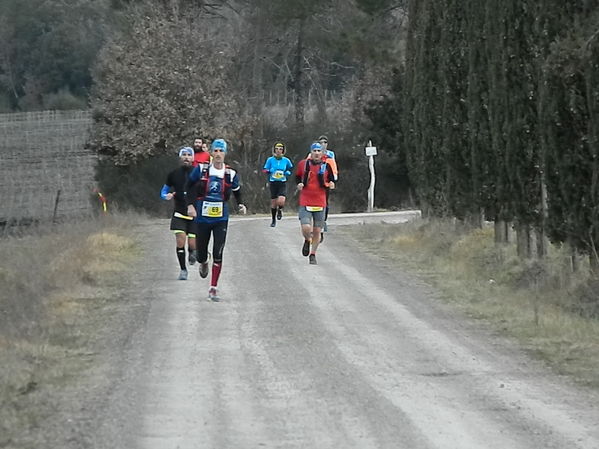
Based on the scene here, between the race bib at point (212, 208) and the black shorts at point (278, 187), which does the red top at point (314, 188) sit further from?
the black shorts at point (278, 187)

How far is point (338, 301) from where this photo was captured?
1474 cm

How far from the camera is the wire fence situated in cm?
4378

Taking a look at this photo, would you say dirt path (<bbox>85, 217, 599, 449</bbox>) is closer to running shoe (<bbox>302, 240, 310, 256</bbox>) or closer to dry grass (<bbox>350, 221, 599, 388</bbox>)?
→ dry grass (<bbox>350, 221, 599, 388</bbox>)

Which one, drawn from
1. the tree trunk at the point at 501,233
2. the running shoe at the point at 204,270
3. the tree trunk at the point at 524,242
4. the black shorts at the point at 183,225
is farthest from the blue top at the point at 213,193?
the tree trunk at the point at 501,233

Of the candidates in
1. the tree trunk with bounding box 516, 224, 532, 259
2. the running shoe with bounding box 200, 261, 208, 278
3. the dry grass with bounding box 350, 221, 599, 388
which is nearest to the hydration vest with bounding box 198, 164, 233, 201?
the running shoe with bounding box 200, 261, 208, 278

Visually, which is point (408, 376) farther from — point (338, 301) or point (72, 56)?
point (72, 56)

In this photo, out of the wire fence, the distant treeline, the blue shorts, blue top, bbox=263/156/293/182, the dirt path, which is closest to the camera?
the dirt path

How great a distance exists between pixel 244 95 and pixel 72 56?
13097 millimetres

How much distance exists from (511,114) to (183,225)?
5.11 m

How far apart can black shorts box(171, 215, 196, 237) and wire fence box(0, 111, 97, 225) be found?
85.9 feet

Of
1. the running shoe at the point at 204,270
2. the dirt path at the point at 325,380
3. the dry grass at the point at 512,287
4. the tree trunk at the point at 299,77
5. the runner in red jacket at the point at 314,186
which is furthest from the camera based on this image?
the tree trunk at the point at 299,77

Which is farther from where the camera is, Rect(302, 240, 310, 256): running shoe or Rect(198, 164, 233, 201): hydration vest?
Rect(302, 240, 310, 256): running shoe

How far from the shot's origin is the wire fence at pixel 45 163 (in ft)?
144

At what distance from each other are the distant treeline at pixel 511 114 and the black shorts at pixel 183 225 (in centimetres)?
482
